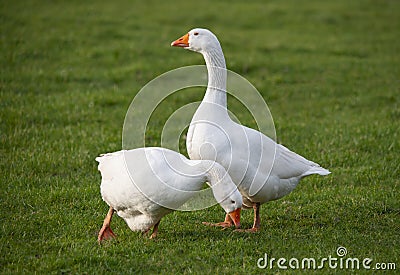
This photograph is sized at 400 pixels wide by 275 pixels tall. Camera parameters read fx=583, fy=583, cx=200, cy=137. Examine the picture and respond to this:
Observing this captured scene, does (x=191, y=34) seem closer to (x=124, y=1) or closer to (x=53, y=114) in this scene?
(x=53, y=114)

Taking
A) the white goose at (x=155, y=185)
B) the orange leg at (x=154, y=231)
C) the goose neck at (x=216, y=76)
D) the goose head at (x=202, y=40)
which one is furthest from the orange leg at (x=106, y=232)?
the goose head at (x=202, y=40)

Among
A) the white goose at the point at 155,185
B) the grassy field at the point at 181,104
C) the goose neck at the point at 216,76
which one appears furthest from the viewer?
the goose neck at the point at 216,76

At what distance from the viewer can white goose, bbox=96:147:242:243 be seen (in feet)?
19.6

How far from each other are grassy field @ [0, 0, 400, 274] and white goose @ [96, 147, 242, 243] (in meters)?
0.32

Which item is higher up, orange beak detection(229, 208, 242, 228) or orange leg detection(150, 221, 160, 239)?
orange beak detection(229, 208, 242, 228)

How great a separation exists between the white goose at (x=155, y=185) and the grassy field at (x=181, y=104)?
1.04 ft

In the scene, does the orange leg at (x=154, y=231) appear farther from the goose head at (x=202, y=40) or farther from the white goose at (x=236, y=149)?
the goose head at (x=202, y=40)

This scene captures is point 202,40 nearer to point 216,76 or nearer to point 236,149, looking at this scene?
point 216,76

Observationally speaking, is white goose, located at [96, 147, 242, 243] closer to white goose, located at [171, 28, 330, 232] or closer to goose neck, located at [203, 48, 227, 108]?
white goose, located at [171, 28, 330, 232]

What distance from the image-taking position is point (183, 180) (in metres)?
6.02

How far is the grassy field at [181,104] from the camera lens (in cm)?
616

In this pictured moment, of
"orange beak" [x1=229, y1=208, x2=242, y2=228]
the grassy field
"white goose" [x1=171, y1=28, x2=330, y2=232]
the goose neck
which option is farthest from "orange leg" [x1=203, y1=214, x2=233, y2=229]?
the goose neck

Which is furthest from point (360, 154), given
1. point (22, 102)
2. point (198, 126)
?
point (22, 102)

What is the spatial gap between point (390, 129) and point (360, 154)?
1360mm
